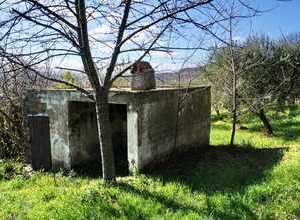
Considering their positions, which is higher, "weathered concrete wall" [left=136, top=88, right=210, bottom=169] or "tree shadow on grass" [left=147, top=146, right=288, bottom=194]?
"weathered concrete wall" [left=136, top=88, right=210, bottom=169]

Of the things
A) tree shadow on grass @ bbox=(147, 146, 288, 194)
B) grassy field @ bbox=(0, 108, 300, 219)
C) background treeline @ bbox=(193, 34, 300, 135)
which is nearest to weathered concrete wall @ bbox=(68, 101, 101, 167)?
grassy field @ bbox=(0, 108, 300, 219)

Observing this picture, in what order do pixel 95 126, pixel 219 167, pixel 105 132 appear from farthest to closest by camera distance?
pixel 95 126 → pixel 219 167 → pixel 105 132

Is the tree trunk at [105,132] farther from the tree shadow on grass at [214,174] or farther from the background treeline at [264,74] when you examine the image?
the background treeline at [264,74]

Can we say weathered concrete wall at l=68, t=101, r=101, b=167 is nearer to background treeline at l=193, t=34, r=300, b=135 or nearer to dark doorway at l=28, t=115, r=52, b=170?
dark doorway at l=28, t=115, r=52, b=170

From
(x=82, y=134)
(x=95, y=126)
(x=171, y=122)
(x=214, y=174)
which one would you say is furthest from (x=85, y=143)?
(x=214, y=174)

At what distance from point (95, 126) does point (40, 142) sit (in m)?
1.50

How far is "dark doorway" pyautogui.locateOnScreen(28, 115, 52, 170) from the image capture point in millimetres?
10531

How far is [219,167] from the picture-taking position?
9.35m

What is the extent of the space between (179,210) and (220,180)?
2240mm

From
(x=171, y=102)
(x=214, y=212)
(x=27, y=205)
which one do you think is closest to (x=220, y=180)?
(x=214, y=212)

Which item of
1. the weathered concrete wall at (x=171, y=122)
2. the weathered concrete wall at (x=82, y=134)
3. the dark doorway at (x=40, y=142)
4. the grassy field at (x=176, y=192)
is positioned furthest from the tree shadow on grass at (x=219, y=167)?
the dark doorway at (x=40, y=142)

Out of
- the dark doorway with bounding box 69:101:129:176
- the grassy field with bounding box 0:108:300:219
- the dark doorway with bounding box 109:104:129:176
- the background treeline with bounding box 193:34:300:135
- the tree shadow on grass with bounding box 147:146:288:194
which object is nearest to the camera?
the grassy field with bounding box 0:108:300:219

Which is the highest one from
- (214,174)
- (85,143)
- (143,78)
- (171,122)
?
(143,78)

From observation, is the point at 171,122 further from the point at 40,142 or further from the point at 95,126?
the point at 40,142
